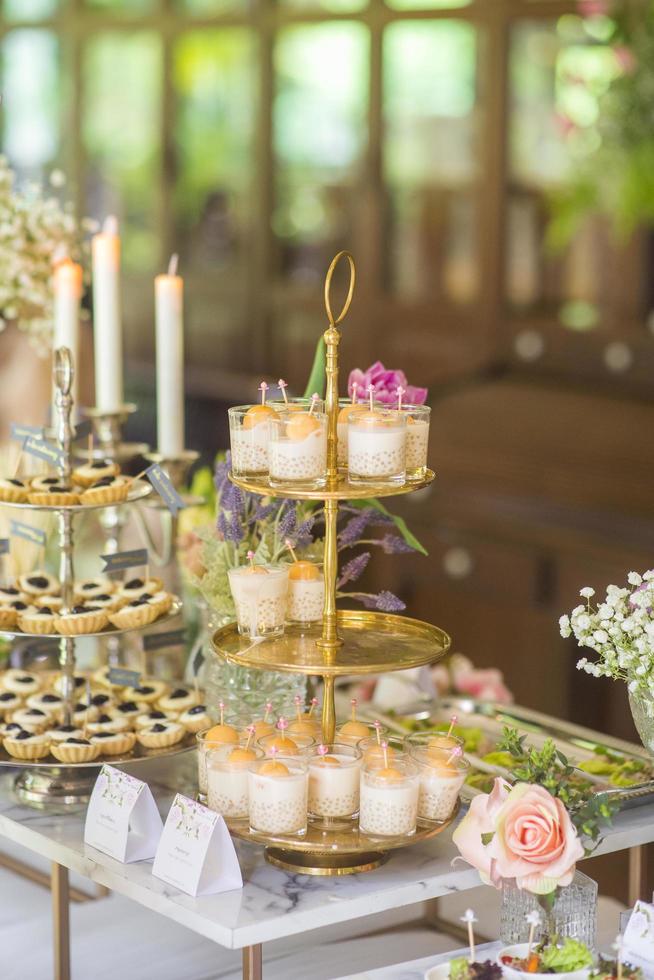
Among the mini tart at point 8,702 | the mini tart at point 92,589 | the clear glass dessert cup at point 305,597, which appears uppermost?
the clear glass dessert cup at point 305,597

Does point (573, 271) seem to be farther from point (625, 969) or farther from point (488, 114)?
point (625, 969)

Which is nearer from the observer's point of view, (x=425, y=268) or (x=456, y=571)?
(x=456, y=571)

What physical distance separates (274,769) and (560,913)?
0.35 m

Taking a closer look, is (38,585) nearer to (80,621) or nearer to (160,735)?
(80,621)

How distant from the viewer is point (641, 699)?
6.00ft

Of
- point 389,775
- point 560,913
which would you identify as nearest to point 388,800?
point 389,775

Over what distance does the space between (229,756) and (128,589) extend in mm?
450

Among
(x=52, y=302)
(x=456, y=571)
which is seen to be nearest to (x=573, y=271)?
(x=456, y=571)

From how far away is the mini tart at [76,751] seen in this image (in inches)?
75.2

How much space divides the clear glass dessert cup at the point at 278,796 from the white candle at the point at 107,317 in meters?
0.83

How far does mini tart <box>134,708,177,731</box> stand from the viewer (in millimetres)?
1990

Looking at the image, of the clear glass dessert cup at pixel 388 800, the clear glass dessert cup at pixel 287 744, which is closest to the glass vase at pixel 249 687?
the clear glass dessert cup at pixel 287 744

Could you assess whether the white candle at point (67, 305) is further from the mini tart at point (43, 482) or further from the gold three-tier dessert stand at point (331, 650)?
the gold three-tier dessert stand at point (331, 650)

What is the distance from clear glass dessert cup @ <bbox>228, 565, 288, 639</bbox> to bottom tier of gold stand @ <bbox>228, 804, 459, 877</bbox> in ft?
0.72
